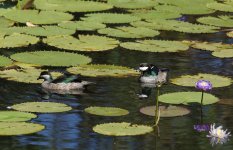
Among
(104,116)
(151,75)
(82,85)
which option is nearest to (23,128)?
(104,116)

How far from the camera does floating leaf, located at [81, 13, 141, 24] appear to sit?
14617mm

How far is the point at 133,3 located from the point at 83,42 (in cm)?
311

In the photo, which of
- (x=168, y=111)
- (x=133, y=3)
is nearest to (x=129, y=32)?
(x=133, y=3)

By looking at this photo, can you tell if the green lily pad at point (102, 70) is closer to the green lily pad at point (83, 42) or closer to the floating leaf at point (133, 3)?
the green lily pad at point (83, 42)

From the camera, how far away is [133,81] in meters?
11.4

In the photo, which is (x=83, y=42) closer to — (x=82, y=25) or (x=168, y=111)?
(x=82, y=25)

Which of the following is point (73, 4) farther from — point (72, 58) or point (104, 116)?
point (104, 116)

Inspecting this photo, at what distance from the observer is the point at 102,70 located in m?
11.7

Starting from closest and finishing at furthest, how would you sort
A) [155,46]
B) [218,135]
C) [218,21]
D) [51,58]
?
[218,135], [51,58], [155,46], [218,21]

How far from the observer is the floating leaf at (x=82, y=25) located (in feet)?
46.0

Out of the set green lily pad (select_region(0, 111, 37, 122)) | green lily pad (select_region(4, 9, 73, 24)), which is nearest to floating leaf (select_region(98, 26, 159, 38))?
green lily pad (select_region(4, 9, 73, 24))

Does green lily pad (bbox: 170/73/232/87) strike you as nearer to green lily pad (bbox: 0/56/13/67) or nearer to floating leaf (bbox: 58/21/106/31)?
green lily pad (bbox: 0/56/13/67)

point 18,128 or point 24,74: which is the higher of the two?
point 24,74

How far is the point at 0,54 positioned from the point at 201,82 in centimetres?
366
